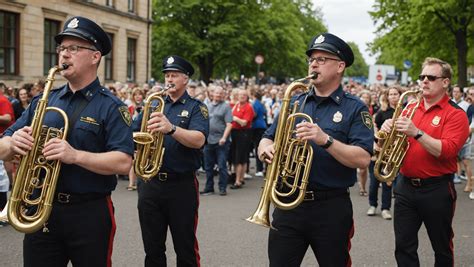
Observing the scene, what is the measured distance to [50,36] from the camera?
2484 centimetres

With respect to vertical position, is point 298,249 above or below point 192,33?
below

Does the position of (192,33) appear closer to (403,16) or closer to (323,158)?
(403,16)

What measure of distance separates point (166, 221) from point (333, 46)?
2.16m

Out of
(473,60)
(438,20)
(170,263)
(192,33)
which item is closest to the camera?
(170,263)

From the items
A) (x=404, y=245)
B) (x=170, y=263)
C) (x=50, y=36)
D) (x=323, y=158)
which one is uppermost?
(x=50, y=36)

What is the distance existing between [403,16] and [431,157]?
24.9 metres

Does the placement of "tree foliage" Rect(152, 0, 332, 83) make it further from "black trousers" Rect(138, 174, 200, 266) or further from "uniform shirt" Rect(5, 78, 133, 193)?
"uniform shirt" Rect(5, 78, 133, 193)

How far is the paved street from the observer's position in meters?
6.57

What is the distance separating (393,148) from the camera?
17.2ft

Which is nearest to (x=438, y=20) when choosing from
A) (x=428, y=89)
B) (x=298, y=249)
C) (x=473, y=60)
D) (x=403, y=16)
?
(x=403, y=16)

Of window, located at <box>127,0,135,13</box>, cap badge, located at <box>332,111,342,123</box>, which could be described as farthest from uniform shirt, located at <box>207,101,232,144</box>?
window, located at <box>127,0,135,13</box>

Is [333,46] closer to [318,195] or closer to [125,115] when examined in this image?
[318,195]

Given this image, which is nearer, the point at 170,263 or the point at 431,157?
the point at 431,157

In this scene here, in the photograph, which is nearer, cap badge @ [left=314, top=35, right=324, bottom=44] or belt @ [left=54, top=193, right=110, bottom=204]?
belt @ [left=54, top=193, right=110, bottom=204]
